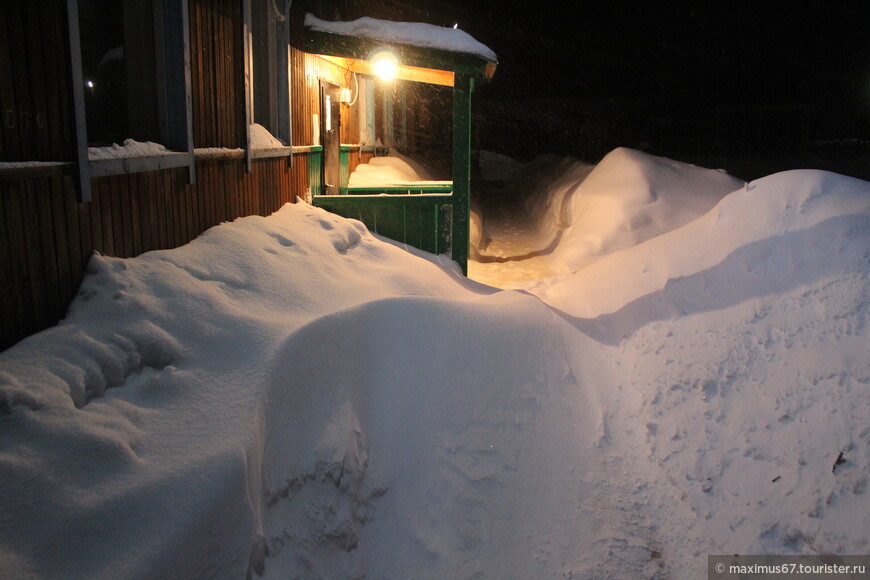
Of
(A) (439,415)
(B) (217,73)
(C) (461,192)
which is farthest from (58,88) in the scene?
(C) (461,192)

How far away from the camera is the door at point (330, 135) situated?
980 centimetres

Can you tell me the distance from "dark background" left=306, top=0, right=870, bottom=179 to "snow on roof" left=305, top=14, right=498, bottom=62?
46.0 ft

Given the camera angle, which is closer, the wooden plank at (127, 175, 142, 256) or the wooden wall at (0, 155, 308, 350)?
the wooden wall at (0, 155, 308, 350)

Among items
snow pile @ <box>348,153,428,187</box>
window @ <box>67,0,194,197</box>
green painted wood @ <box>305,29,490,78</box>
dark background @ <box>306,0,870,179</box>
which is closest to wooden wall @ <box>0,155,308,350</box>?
window @ <box>67,0,194,197</box>

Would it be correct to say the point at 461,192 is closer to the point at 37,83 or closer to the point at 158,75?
the point at 158,75

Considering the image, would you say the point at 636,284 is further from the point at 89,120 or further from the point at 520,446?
the point at 89,120

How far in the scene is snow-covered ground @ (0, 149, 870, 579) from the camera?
8.63 feet

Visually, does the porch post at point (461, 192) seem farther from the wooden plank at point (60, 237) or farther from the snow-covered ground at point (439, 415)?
the wooden plank at point (60, 237)

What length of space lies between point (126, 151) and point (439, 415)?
263cm

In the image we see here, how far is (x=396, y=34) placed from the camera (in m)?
8.45

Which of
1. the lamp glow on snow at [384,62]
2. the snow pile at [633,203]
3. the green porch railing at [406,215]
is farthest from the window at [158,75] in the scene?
the snow pile at [633,203]

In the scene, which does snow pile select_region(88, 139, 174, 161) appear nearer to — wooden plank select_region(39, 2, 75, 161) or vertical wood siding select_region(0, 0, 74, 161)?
wooden plank select_region(39, 2, 75, 161)

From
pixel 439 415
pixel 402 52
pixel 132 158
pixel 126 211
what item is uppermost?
pixel 402 52

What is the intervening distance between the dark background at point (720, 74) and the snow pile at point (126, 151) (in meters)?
19.0
